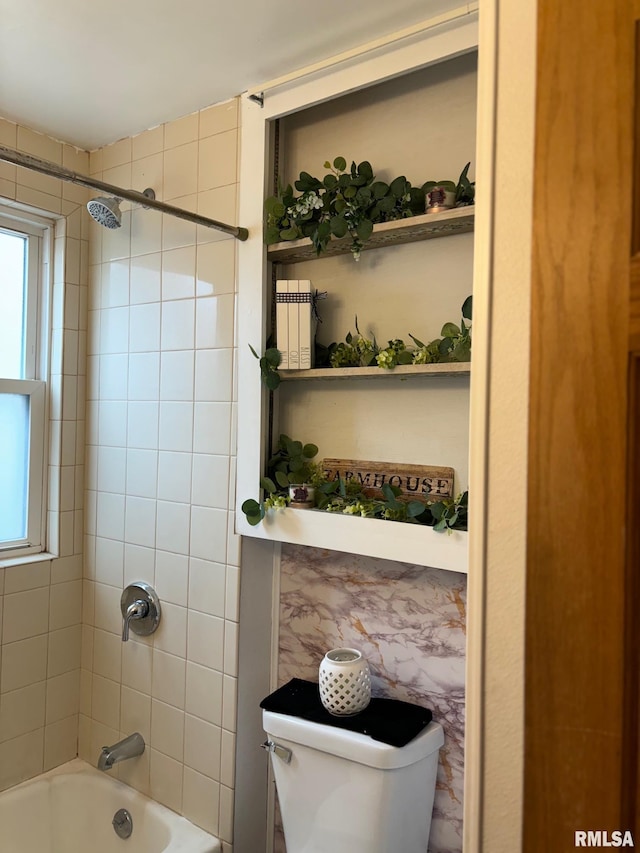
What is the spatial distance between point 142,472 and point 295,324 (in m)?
0.73

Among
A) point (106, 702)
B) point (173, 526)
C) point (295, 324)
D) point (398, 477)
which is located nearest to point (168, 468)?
point (173, 526)

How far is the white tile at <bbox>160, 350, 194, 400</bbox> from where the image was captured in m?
1.79

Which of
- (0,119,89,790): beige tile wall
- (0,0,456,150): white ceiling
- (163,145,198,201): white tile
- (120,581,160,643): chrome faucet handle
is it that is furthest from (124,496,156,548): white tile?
(0,0,456,150): white ceiling

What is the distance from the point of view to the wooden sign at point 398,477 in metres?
1.45

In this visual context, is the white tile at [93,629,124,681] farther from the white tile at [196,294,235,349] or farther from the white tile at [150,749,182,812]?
the white tile at [196,294,235,349]

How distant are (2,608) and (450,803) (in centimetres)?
138

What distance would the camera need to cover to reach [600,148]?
623mm

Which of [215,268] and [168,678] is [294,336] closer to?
[215,268]

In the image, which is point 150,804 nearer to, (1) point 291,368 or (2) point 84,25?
(1) point 291,368

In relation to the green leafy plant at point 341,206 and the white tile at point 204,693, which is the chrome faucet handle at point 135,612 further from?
the green leafy plant at point 341,206

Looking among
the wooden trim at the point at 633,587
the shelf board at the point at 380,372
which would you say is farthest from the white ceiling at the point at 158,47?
the wooden trim at the point at 633,587

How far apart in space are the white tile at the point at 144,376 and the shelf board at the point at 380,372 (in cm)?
47

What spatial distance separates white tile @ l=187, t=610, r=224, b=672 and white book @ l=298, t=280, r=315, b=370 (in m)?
0.76

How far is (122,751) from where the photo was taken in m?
1.84
